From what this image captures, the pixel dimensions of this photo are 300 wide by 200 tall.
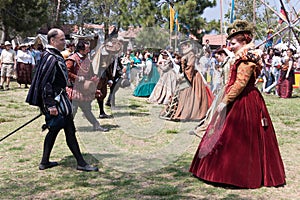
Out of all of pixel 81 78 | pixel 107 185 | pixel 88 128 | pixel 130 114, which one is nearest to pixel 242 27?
pixel 107 185

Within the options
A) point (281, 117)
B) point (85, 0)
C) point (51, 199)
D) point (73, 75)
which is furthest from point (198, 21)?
point (85, 0)

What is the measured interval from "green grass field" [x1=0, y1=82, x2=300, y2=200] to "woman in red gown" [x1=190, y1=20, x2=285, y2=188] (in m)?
0.17

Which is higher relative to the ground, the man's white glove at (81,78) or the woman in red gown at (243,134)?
the man's white glove at (81,78)

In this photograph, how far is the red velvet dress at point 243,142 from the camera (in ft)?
14.6

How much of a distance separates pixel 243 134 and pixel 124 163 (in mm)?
1863

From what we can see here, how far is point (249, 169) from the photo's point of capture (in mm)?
4469

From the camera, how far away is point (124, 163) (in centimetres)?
566

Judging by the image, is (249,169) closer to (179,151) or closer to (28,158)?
(179,151)

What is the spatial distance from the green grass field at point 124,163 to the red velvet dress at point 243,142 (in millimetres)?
153

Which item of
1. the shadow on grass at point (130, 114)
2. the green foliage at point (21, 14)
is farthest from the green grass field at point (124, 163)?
the green foliage at point (21, 14)

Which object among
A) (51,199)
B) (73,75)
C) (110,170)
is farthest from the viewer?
(73,75)

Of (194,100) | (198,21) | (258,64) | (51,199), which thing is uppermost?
(198,21)

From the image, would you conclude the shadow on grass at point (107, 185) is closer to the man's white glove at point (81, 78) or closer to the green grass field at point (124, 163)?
the green grass field at point (124, 163)

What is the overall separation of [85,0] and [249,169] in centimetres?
4440
